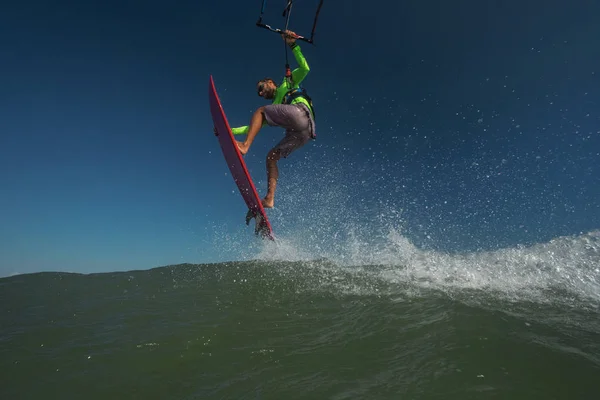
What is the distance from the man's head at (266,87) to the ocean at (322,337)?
3819 mm

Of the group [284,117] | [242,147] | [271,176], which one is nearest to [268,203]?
[271,176]

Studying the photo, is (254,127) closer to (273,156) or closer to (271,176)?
(273,156)

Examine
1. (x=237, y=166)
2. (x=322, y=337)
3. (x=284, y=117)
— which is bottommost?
(x=322, y=337)

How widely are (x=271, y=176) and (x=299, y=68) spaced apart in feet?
7.45

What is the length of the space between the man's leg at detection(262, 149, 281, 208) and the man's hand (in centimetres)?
211

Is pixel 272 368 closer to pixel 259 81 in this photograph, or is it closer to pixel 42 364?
pixel 42 364

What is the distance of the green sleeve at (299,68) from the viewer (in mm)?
5973

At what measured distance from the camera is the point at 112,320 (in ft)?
12.9

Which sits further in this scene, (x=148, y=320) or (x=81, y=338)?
(x=148, y=320)

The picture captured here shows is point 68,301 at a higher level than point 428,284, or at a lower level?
higher

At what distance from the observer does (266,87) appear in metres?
6.54

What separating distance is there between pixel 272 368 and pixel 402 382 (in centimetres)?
97

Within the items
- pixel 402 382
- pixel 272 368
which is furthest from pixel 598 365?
pixel 272 368

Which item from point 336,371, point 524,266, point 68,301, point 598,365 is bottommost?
point 598,365
